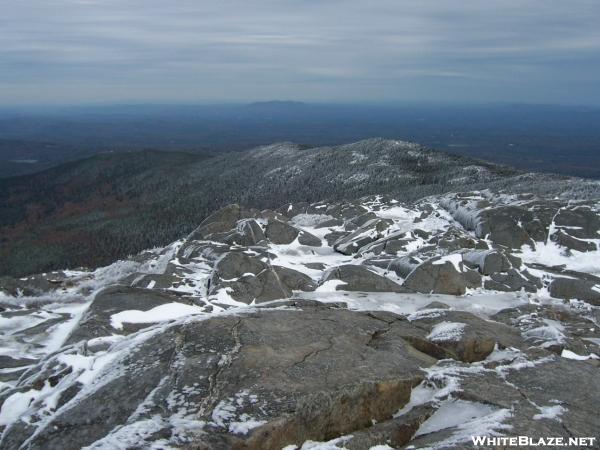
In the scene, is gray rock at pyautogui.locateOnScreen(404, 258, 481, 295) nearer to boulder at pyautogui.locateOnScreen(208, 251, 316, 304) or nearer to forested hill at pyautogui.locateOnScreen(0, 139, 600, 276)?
boulder at pyautogui.locateOnScreen(208, 251, 316, 304)

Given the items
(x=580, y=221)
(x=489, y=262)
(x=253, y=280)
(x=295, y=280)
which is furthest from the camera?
(x=580, y=221)

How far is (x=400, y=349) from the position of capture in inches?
568

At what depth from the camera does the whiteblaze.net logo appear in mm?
9367

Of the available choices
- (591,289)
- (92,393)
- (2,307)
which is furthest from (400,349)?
(2,307)

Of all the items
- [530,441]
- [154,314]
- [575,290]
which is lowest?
[575,290]

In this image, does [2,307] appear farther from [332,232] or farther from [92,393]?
[332,232]

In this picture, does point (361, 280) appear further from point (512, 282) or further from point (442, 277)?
point (512, 282)

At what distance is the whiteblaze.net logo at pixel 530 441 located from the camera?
937cm

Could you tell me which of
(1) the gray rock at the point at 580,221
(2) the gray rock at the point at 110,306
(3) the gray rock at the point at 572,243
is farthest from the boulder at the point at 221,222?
(1) the gray rock at the point at 580,221

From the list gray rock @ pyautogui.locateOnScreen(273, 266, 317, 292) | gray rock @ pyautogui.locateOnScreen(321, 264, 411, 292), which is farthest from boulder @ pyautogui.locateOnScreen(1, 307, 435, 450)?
gray rock @ pyautogui.locateOnScreen(273, 266, 317, 292)

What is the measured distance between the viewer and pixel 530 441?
377 inches

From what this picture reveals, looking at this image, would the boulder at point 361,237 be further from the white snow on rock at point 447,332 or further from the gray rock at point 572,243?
the white snow on rock at point 447,332

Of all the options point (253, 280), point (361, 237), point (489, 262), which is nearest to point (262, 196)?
point (361, 237)

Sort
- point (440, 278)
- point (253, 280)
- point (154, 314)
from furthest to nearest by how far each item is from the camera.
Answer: point (253, 280), point (440, 278), point (154, 314)
